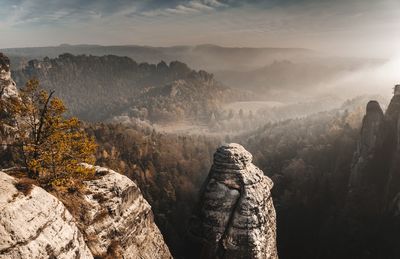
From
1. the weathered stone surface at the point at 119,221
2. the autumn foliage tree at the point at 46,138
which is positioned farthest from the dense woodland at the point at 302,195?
the autumn foliage tree at the point at 46,138

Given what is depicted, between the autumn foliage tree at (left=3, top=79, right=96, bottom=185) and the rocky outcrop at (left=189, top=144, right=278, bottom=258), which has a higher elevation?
the autumn foliage tree at (left=3, top=79, right=96, bottom=185)

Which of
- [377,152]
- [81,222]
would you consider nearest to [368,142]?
[377,152]

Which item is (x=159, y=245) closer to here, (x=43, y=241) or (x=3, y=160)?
(x=43, y=241)

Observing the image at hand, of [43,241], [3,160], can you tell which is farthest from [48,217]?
[3,160]

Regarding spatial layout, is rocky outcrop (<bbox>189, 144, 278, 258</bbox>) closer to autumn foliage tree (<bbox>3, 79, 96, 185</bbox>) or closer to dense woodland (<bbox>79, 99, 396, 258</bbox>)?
autumn foliage tree (<bbox>3, 79, 96, 185</bbox>)

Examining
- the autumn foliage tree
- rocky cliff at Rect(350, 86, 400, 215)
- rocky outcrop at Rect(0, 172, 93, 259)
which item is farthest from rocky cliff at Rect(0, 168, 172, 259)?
rocky cliff at Rect(350, 86, 400, 215)

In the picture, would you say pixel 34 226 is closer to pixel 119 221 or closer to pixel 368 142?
pixel 119 221
